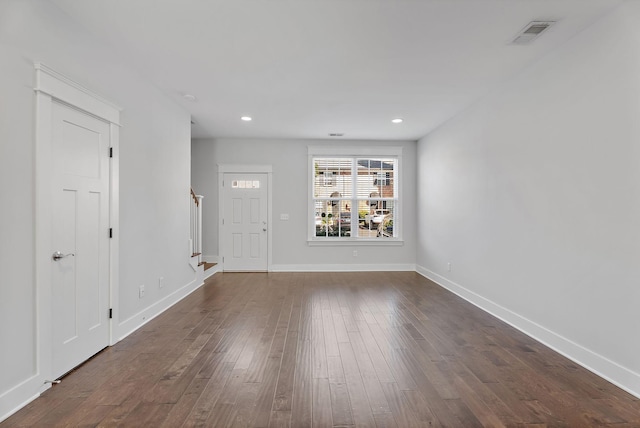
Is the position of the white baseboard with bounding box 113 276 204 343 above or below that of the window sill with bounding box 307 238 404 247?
below

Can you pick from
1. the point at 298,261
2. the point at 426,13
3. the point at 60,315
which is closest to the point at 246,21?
the point at 426,13

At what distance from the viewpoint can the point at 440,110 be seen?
4855mm

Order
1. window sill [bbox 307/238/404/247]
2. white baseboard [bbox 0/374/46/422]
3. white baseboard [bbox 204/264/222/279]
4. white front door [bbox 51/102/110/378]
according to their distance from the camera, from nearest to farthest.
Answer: white baseboard [bbox 0/374/46/422]
white front door [bbox 51/102/110/378]
white baseboard [bbox 204/264/222/279]
window sill [bbox 307/238/404/247]

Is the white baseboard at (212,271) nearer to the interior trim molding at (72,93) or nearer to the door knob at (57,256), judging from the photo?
the interior trim molding at (72,93)

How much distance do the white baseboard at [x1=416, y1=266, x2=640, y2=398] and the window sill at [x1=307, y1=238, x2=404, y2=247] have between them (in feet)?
7.96

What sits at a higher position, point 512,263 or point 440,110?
point 440,110

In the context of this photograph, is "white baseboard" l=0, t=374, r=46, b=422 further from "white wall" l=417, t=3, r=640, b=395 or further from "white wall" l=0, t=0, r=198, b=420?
"white wall" l=417, t=3, r=640, b=395

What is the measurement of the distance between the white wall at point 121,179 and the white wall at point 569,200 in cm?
403

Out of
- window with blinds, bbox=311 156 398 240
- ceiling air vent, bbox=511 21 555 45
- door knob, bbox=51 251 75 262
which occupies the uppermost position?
ceiling air vent, bbox=511 21 555 45

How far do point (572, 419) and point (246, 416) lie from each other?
1927mm

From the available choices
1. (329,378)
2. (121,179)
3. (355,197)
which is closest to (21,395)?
(121,179)

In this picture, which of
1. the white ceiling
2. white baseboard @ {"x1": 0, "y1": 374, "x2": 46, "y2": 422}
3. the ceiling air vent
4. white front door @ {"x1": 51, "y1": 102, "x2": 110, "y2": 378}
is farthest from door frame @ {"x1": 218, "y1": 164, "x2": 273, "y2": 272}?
the ceiling air vent

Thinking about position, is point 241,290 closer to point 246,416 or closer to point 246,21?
point 246,416

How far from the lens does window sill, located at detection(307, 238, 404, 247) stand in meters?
6.84
